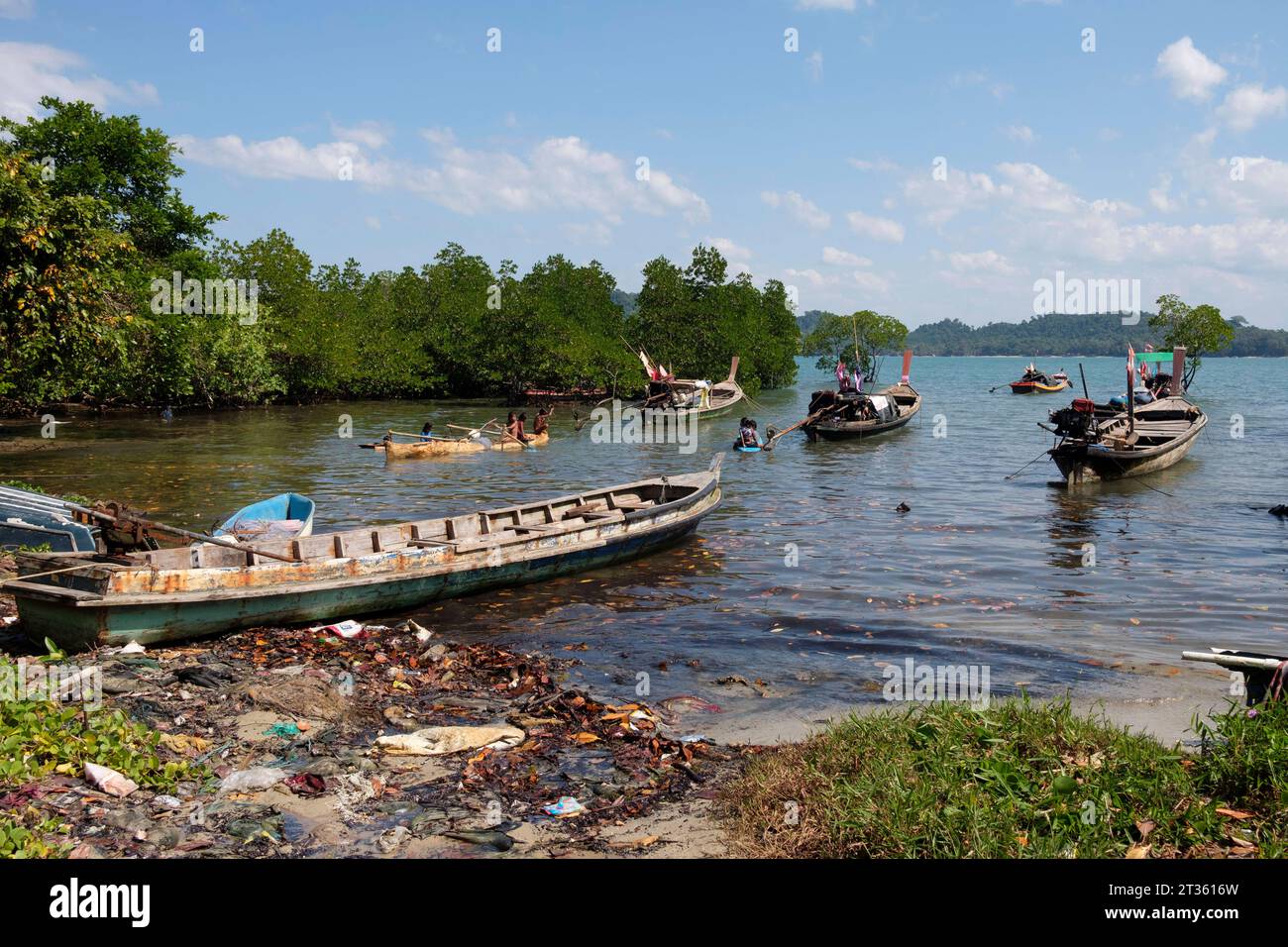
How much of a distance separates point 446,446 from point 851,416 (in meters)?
17.4

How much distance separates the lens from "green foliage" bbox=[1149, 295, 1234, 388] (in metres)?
64.8

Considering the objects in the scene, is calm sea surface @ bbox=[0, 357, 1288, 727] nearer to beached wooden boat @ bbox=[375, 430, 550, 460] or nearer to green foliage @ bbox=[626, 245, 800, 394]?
beached wooden boat @ bbox=[375, 430, 550, 460]

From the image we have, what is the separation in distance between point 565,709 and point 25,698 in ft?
14.2

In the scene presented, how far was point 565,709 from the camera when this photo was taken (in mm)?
8695

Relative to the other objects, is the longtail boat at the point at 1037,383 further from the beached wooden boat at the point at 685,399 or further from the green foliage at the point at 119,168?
Answer: the green foliage at the point at 119,168

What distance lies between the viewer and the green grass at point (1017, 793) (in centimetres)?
497

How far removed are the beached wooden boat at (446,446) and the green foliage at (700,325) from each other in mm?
26060

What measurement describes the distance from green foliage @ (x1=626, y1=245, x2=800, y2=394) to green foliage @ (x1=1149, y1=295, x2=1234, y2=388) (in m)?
28.1

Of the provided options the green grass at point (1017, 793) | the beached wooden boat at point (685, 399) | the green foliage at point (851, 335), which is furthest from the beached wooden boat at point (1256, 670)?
the green foliage at point (851, 335)

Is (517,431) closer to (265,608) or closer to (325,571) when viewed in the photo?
(325,571)

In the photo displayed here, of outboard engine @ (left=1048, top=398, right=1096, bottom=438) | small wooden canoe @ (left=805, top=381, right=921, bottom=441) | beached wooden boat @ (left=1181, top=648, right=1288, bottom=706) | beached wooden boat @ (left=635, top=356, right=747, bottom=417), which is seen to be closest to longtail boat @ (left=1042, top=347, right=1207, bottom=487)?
outboard engine @ (left=1048, top=398, right=1096, bottom=438)

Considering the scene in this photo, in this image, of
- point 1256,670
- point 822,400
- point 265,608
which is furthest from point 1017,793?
point 822,400

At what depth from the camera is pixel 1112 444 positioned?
1013 inches

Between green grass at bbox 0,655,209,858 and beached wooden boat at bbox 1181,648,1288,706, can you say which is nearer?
green grass at bbox 0,655,209,858
